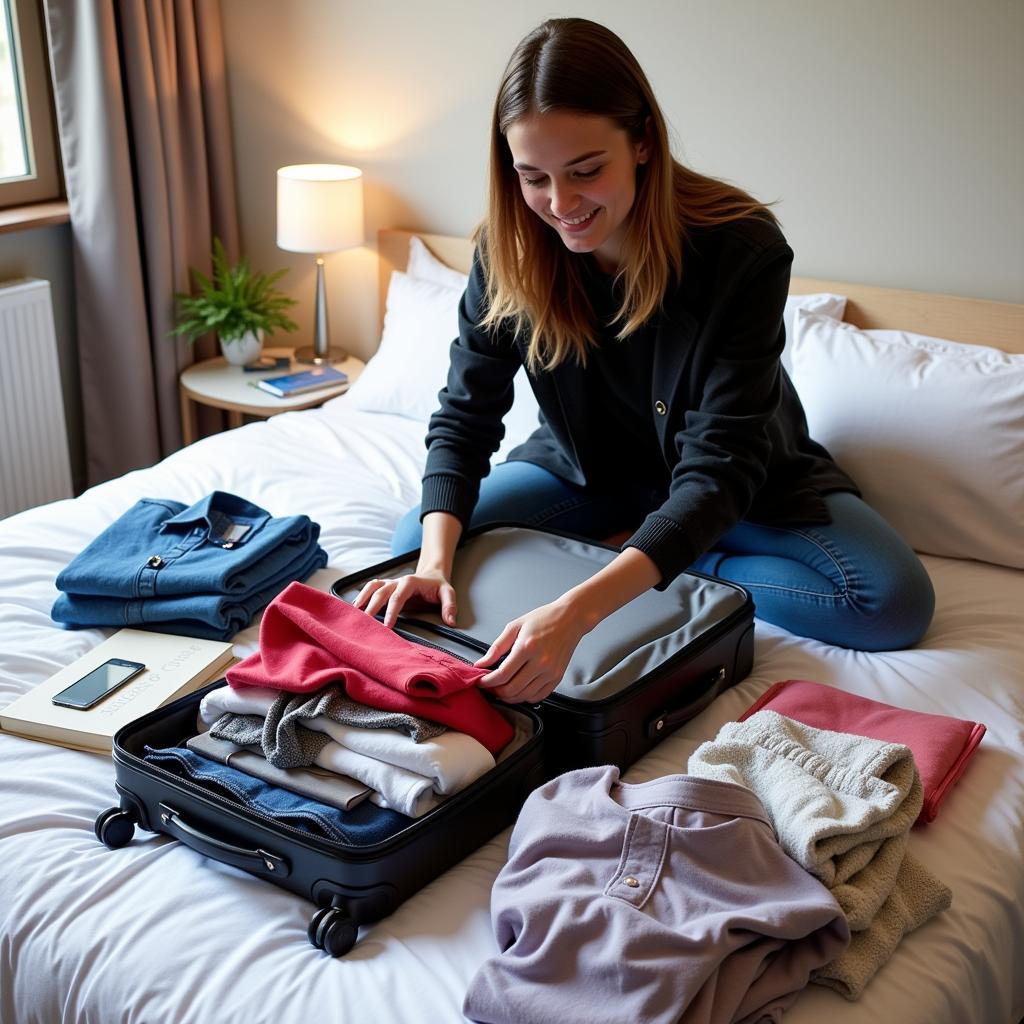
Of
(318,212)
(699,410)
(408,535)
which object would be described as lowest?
(408,535)

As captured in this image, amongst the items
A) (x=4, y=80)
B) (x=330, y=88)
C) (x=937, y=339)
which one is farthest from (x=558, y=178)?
(x=4, y=80)

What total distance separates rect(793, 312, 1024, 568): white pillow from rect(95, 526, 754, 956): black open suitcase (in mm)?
556

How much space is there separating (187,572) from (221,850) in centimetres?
54

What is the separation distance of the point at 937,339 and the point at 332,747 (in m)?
1.44

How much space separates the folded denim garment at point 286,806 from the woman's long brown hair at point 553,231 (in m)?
0.80

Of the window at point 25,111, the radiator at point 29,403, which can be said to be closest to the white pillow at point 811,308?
the radiator at point 29,403

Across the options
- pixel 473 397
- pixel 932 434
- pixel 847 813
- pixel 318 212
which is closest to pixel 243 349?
pixel 318 212

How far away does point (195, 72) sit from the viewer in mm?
2904

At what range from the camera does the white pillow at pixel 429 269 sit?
2.72m

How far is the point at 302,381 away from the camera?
285 cm

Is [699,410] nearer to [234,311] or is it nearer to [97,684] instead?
[97,684]

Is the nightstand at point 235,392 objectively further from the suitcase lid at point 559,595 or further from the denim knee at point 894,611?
the denim knee at point 894,611

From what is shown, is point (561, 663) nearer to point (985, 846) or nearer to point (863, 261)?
point (985, 846)

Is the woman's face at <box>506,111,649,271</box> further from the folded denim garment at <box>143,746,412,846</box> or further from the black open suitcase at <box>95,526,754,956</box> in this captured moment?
the folded denim garment at <box>143,746,412,846</box>
